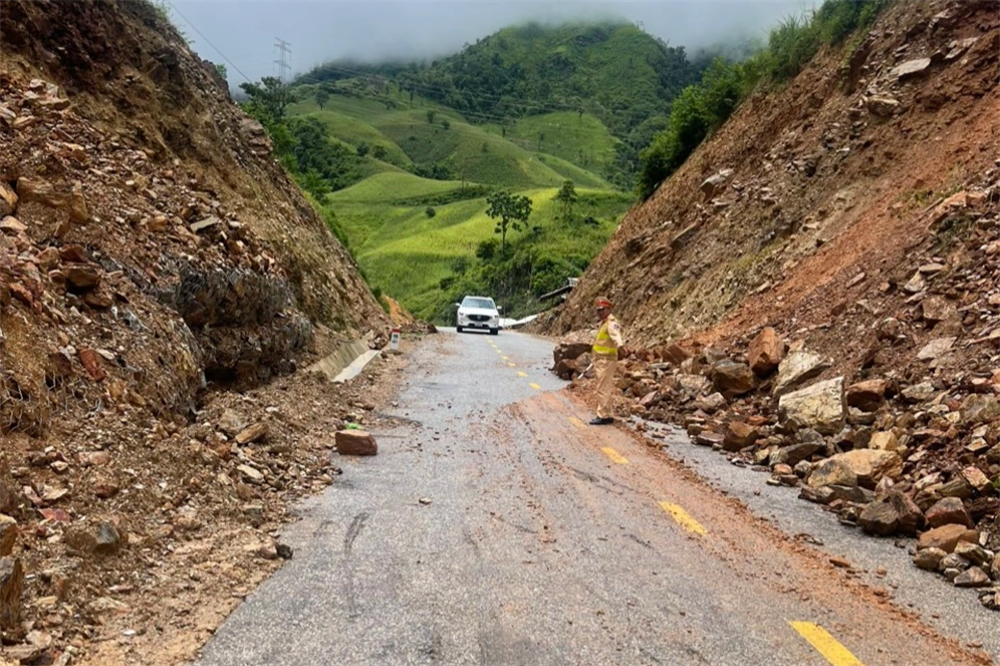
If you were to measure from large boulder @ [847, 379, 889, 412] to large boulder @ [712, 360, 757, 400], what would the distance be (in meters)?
2.16

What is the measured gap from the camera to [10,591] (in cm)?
378

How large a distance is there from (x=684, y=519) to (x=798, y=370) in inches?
194

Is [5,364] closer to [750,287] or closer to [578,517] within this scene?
[578,517]

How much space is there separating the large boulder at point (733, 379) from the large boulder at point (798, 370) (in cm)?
42

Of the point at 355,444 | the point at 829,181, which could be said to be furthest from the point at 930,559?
the point at 829,181

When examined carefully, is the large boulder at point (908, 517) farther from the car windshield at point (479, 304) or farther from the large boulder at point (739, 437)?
the car windshield at point (479, 304)

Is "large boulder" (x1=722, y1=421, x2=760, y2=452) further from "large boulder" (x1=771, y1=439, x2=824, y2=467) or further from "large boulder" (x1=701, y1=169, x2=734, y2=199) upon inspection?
"large boulder" (x1=701, y1=169, x2=734, y2=199)

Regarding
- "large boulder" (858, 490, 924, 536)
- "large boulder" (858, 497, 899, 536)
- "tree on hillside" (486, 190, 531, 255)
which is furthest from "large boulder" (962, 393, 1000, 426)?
"tree on hillside" (486, 190, 531, 255)

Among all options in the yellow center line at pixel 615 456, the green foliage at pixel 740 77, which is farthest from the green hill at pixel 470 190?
the yellow center line at pixel 615 456

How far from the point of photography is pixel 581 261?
76.2 m

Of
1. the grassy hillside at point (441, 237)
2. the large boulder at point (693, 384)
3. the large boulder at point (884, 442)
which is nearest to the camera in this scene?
the large boulder at point (884, 442)

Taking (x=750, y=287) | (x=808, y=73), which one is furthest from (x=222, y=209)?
(x=808, y=73)

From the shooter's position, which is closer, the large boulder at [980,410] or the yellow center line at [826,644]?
the yellow center line at [826,644]

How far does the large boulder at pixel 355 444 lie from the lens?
8.53 m
